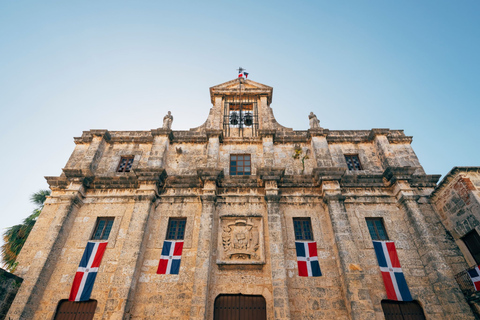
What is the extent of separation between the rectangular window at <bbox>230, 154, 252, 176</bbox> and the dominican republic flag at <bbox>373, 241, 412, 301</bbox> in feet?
26.5

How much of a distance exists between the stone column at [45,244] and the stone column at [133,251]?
351 centimetres

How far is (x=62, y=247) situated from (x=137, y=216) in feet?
13.4

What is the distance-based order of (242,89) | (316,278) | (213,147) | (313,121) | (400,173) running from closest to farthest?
(316,278)
(400,173)
(213,147)
(313,121)
(242,89)

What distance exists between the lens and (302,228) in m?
14.5

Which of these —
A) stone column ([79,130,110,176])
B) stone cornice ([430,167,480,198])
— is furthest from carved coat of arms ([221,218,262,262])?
stone cornice ([430,167,480,198])

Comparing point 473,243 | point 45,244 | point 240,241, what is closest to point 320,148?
point 240,241

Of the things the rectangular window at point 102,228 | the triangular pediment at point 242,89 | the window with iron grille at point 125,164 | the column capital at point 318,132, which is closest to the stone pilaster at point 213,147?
the triangular pediment at point 242,89

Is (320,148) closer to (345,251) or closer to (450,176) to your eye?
(345,251)

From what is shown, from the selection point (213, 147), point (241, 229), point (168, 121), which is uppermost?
point (168, 121)

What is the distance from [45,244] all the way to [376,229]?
56.0 feet

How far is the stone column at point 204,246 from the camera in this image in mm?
11586

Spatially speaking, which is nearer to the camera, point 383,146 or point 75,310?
point 75,310

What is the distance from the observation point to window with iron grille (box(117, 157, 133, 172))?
17406 mm

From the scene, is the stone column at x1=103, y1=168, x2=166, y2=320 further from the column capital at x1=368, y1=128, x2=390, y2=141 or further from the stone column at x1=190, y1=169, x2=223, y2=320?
the column capital at x1=368, y1=128, x2=390, y2=141
